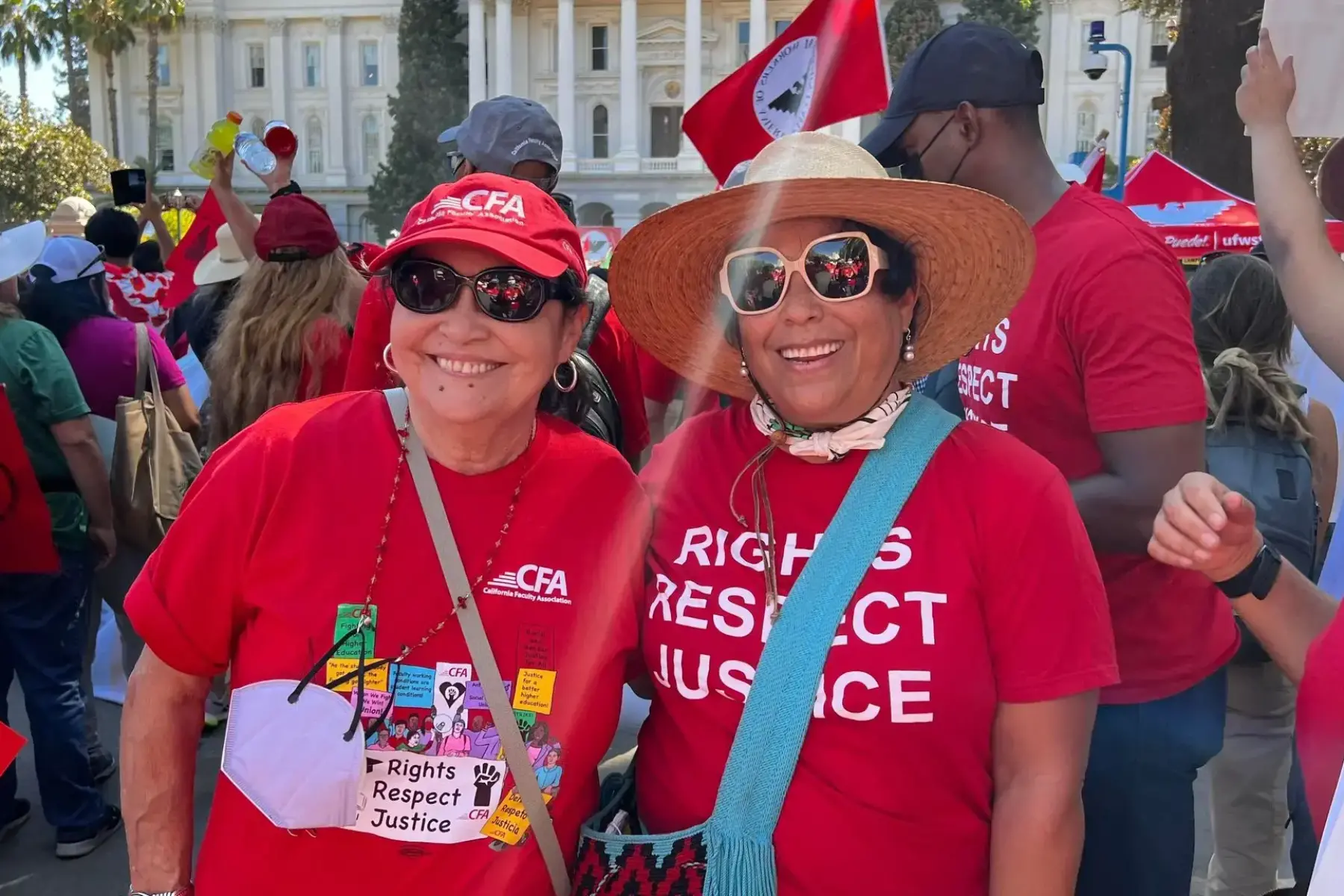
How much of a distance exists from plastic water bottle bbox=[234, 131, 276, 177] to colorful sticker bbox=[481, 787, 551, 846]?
12.6ft

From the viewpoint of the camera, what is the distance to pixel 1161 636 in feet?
7.81

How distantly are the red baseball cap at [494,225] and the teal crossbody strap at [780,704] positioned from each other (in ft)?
2.20

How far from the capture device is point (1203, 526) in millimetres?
1674

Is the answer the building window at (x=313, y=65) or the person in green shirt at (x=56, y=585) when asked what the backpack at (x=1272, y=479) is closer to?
the person in green shirt at (x=56, y=585)

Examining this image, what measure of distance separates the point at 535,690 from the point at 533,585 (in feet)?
0.57

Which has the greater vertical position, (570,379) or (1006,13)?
(1006,13)

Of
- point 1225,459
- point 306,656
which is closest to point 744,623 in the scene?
point 306,656

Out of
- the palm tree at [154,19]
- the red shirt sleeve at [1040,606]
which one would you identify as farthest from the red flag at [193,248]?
the palm tree at [154,19]

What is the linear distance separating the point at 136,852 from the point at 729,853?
3.37ft

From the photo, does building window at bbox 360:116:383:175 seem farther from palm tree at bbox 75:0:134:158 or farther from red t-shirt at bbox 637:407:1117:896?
red t-shirt at bbox 637:407:1117:896

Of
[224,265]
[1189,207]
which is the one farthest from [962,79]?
[1189,207]

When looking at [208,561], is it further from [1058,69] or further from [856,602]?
[1058,69]

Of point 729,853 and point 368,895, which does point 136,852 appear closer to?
point 368,895

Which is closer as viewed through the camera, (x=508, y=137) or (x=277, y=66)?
(x=508, y=137)
